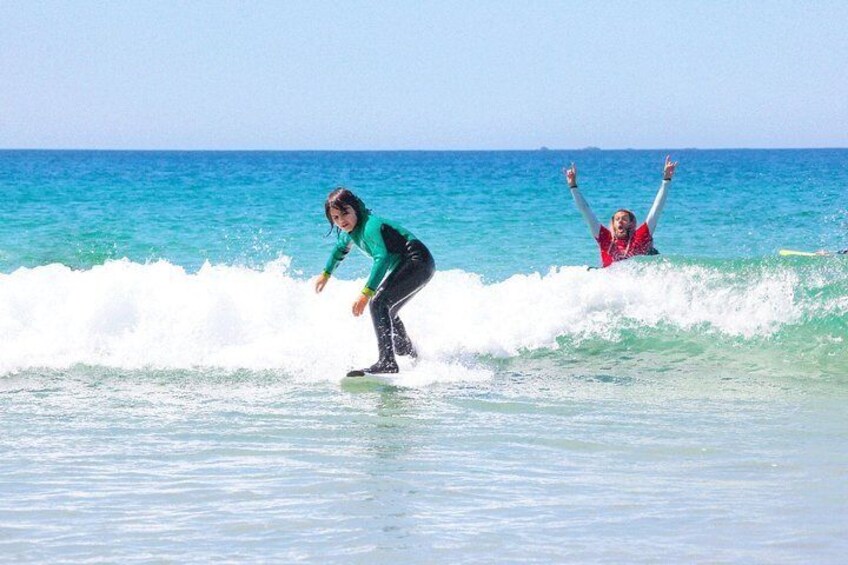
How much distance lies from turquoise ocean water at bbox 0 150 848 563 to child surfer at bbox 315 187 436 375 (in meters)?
0.40

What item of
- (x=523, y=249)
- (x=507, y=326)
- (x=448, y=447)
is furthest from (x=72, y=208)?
(x=448, y=447)

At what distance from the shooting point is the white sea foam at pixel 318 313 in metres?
10.5

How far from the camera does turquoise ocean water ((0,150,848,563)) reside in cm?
508

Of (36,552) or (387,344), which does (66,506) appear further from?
(387,344)

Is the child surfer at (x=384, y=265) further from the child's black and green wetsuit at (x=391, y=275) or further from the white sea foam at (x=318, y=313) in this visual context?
the white sea foam at (x=318, y=313)

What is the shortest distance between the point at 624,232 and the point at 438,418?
409 centimetres

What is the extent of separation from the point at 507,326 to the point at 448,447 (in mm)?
4554

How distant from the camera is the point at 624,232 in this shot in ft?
36.3

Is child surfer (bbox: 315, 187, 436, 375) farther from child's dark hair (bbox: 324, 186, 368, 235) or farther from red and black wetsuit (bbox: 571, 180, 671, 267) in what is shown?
red and black wetsuit (bbox: 571, 180, 671, 267)

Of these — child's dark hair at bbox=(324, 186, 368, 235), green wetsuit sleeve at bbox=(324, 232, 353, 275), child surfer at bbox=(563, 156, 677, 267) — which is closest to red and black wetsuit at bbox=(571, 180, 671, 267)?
child surfer at bbox=(563, 156, 677, 267)

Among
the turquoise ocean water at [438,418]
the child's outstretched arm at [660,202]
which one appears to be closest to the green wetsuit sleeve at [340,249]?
the turquoise ocean water at [438,418]

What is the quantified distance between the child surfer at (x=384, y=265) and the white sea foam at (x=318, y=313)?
3.17 feet

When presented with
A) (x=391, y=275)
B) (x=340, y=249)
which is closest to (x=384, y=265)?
(x=391, y=275)

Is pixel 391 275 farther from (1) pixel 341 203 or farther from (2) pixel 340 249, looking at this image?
(1) pixel 341 203
